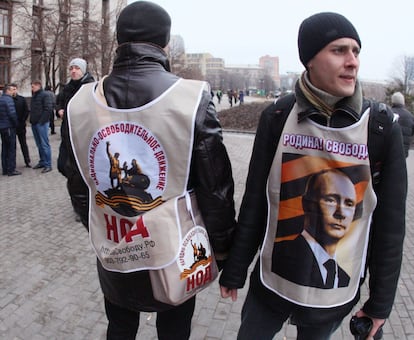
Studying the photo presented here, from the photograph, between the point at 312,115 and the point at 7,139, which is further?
the point at 7,139

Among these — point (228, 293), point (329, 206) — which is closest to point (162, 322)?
point (228, 293)

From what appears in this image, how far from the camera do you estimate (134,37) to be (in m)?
1.61

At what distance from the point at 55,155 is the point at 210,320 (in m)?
8.41

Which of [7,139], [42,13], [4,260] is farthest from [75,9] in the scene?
[4,260]

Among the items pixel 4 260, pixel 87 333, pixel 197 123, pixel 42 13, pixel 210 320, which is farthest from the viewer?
pixel 42 13

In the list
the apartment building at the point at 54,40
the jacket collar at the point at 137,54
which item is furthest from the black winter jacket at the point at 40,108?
the apartment building at the point at 54,40

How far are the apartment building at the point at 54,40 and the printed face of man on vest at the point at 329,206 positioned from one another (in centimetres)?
2220

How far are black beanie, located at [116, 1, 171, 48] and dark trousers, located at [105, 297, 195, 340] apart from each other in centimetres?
118

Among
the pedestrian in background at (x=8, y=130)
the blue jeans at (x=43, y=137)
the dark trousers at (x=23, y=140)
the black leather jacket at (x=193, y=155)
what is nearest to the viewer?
the black leather jacket at (x=193, y=155)

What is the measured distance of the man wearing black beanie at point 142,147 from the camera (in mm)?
1530

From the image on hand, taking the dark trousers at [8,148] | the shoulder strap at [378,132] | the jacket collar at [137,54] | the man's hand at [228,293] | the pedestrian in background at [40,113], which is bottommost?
the dark trousers at [8,148]

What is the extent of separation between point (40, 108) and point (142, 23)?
23.8ft

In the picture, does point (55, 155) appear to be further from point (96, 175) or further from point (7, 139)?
point (96, 175)

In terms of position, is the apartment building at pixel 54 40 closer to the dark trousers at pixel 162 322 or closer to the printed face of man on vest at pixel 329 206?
the dark trousers at pixel 162 322
